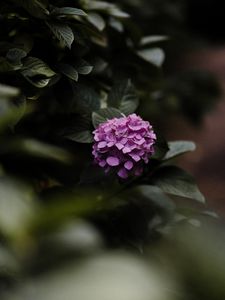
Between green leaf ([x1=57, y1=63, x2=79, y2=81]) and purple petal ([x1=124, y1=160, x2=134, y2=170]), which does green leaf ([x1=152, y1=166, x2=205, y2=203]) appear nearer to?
purple petal ([x1=124, y1=160, x2=134, y2=170])

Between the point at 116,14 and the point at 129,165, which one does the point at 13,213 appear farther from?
the point at 116,14

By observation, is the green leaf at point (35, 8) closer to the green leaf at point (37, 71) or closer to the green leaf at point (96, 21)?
the green leaf at point (37, 71)

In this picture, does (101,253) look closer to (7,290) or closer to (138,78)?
(7,290)

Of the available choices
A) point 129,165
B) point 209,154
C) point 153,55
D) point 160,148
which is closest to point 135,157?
point 129,165

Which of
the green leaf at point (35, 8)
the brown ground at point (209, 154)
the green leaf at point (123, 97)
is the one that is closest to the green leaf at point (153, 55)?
the green leaf at point (123, 97)

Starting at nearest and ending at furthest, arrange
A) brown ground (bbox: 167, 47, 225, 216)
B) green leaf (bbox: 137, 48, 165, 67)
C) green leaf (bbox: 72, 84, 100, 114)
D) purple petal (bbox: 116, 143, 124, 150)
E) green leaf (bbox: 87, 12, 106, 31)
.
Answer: purple petal (bbox: 116, 143, 124, 150)
green leaf (bbox: 72, 84, 100, 114)
green leaf (bbox: 87, 12, 106, 31)
green leaf (bbox: 137, 48, 165, 67)
brown ground (bbox: 167, 47, 225, 216)

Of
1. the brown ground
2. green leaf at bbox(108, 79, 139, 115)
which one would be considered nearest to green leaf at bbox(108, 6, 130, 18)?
green leaf at bbox(108, 79, 139, 115)
